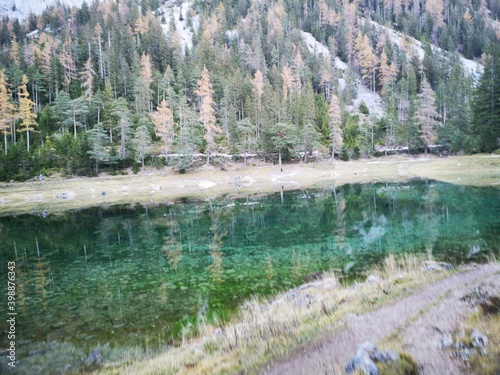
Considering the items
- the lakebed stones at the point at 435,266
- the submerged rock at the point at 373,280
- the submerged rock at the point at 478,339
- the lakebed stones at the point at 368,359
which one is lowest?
the submerged rock at the point at 373,280

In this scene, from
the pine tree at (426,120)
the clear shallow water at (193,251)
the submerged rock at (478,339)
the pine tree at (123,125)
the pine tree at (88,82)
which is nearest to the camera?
the submerged rock at (478,339)

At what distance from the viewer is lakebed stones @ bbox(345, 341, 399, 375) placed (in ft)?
15.3

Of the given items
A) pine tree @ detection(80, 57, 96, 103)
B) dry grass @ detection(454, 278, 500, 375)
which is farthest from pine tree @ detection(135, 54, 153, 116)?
dry grass @ detection(454, 278, 500, 375)

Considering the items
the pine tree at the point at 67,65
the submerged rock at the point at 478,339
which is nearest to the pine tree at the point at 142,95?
the pine tree at the point at 67,65

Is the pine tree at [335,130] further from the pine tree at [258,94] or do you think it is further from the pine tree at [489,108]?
the pine tree at [489,108]

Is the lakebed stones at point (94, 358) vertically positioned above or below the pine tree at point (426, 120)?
below

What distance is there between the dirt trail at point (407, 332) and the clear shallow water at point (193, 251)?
5949 mm

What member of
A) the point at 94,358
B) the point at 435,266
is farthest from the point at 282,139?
the point at 94,358

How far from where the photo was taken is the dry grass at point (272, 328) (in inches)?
277

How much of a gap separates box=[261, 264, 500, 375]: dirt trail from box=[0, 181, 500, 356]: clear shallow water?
5.95 metres

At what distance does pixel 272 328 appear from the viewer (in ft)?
27.9

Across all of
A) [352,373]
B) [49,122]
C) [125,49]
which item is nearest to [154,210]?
[352,373]

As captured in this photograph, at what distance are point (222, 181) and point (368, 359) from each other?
58834 mm

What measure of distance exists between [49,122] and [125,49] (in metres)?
40.9
